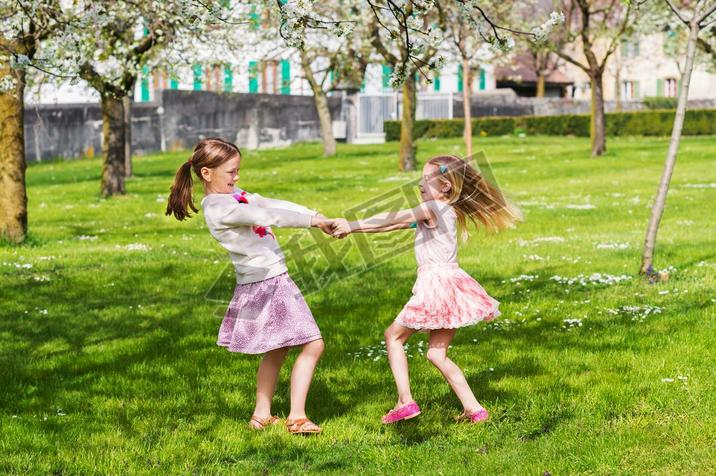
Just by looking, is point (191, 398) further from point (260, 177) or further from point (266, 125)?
point (266, 125)

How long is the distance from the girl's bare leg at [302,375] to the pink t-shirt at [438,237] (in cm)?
87

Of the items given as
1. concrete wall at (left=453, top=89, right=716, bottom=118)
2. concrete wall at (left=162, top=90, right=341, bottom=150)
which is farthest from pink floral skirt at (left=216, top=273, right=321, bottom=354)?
concrete wall at (left=453, top=89, right=716, bottom=118)

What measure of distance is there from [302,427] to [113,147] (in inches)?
706

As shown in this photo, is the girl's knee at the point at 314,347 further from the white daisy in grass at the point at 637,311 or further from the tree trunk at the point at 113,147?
the tree trunk at the point at 113,147

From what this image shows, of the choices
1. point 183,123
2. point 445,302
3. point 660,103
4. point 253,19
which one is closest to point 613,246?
point 253,19

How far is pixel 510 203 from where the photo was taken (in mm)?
6594

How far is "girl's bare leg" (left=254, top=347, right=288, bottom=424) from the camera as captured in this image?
6316mm

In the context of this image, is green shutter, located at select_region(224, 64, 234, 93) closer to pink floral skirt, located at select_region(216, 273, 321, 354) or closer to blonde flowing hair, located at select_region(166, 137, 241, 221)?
blonde flowing hair, located at select_region(166, 137, 241, 221)

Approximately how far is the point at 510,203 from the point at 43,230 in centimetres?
1306

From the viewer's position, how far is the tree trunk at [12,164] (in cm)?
1477

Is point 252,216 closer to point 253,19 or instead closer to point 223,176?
point 223,176

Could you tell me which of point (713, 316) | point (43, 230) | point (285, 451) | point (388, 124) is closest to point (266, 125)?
point (388, 124)

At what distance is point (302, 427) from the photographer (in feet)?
20.1

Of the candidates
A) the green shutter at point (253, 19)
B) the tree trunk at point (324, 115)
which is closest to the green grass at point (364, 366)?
the green shutter at point (253, 19)
